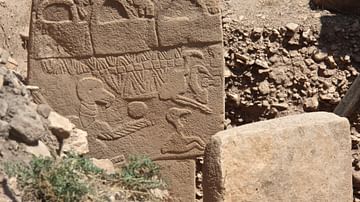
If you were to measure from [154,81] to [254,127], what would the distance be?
2181 millimetres

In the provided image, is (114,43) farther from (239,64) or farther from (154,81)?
(239,64)

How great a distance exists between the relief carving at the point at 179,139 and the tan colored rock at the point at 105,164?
41 centimetres

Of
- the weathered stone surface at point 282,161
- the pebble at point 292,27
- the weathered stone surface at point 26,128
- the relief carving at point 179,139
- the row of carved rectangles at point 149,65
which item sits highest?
the weathered stone surface at point 282,161

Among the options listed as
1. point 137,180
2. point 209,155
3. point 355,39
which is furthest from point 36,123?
point 355,39

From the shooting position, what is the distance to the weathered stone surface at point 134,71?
6777 millimetres

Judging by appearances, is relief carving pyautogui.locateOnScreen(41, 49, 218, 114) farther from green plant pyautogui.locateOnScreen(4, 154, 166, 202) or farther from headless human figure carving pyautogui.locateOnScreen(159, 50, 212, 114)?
green plant pyautogui.locateOnScreen(4, 154, 166, 202)

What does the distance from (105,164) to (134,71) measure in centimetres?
72

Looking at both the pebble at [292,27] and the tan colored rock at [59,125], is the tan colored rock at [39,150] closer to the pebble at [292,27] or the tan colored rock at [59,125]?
the tan colored rock at [59,125]

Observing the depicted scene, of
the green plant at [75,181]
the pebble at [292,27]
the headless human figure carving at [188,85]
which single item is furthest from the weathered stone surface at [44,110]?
the pebble at [292,27]

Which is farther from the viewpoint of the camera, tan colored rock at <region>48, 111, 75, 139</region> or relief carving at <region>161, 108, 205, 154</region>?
relief carving at <region>161, 108, 205, 154</region>

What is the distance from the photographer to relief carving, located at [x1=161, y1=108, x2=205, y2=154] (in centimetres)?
688

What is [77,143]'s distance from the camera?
6871 millimetres

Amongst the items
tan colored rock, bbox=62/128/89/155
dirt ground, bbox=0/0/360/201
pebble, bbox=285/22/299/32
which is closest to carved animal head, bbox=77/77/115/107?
tan colored rock, bbox=62/128/89/155

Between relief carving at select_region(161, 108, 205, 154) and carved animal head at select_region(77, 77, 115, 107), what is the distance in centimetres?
47
